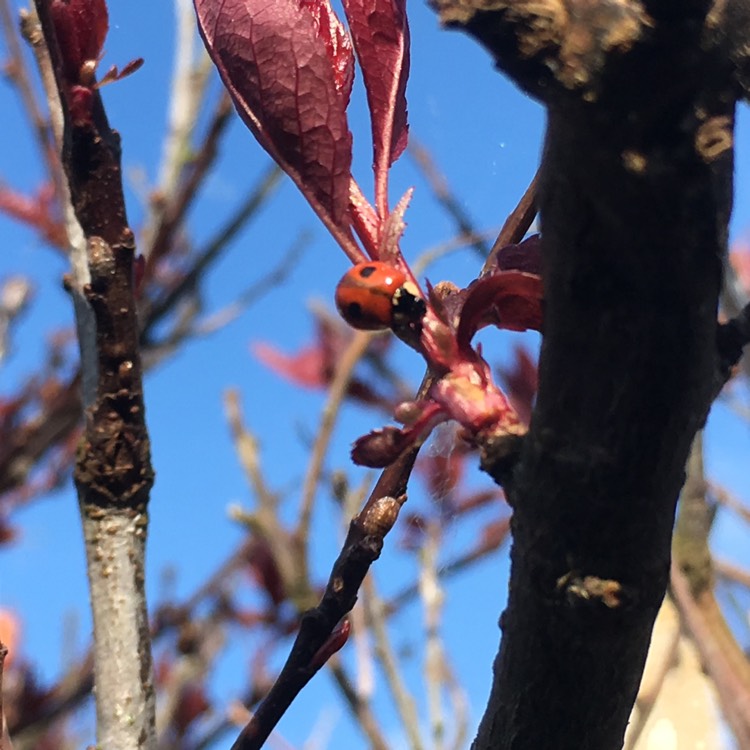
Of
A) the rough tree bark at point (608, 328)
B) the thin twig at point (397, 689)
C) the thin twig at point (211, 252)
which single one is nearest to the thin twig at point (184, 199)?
the thin twig at point (211, 252)

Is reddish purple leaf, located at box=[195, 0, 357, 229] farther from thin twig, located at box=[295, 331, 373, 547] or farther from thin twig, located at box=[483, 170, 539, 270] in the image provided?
thin twig, located at box=[295, 331, 373, 547]

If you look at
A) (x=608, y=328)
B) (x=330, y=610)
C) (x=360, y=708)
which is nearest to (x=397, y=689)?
(x=360, y=708)

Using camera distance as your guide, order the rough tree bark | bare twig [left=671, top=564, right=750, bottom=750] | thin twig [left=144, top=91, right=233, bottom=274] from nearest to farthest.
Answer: the rough tree bark, bare twig [left=671, top=564, right=750, bottom=750], thin twig [left=144, top=91, right=233, bottom=274]

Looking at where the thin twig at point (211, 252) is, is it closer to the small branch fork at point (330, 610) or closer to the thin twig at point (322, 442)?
the thin twig at point (322, 442)

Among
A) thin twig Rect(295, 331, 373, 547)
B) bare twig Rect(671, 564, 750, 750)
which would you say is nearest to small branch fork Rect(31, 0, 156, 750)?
bare twig Rect(671, 564, 750, 750)

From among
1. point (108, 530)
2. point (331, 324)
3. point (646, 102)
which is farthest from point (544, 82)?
point (331, 324)
